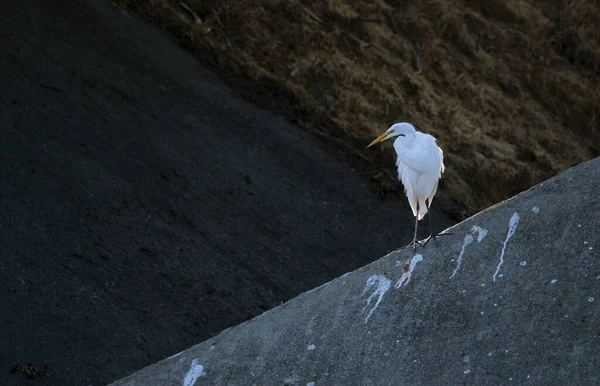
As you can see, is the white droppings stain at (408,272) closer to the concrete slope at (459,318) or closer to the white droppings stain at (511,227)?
the concrete slope at (459,318)

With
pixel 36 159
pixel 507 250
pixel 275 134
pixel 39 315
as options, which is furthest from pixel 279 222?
pixel 507 250

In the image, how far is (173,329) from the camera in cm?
1714

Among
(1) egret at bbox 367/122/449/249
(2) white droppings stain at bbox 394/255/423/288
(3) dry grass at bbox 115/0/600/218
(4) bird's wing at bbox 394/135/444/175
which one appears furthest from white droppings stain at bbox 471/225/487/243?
(3) dry grass at bbox 115/0/600/218

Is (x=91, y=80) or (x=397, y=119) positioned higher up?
(x=91, y=80)

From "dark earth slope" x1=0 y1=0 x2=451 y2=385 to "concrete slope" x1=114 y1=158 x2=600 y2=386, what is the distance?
19.4ft

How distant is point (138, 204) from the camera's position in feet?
65.1

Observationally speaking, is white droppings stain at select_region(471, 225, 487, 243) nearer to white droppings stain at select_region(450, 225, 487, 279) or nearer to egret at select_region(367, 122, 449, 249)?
white droppings stain at select_region(450, 225, 487, 279)

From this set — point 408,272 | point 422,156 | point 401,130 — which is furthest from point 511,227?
point 401,130

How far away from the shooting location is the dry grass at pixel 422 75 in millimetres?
26094

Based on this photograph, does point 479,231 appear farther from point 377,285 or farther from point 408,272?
point 377,285

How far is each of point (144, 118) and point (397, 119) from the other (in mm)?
7757

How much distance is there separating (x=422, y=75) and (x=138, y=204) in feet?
40.2

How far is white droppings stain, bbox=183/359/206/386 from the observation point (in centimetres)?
980

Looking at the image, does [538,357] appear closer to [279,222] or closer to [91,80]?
[279,222]
